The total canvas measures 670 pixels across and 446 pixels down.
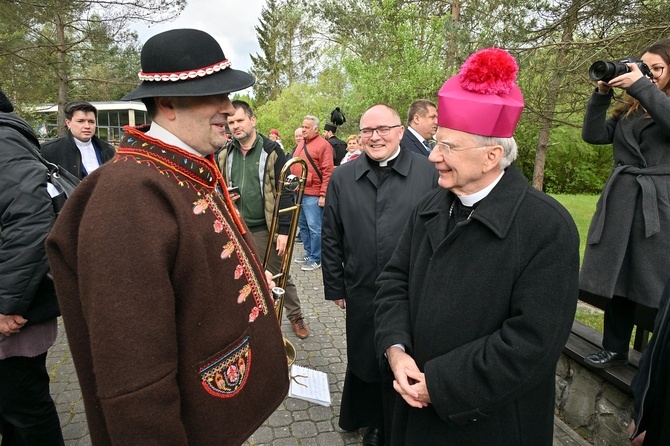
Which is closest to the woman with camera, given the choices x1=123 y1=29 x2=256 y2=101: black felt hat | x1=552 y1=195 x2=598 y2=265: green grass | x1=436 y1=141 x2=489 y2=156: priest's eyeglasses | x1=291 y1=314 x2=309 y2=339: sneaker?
x1=436 y1=141 x2=489 y2=156: priest's eyeglasses

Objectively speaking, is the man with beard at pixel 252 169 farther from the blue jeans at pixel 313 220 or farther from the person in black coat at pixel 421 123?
the blue jeans at pixel 313 220

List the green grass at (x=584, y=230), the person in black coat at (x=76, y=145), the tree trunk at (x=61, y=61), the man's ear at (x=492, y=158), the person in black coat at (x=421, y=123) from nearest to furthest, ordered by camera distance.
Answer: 1. the man's ear at (x=492, y=158)
2. the green grass at (x=584, y=230)
3. the person in black coat at (x=421, y=123)
4. the person in black coat at (x=76, y=145)
5. the tree trunk at (x=61, y=61)

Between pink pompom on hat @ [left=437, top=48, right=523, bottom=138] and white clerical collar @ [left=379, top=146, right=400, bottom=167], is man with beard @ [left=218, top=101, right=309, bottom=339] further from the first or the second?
pink pompom on hat @ [left=437, top=48, right=523, bottom=138]

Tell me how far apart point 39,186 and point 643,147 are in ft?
11.8

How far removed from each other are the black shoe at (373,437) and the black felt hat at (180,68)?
265cm

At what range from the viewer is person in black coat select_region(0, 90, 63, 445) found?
228 centimetres

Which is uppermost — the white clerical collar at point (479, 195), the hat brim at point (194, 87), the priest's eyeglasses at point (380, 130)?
the hat brim at point (194, 87)

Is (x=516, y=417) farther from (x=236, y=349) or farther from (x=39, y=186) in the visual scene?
(x=39, y=186)

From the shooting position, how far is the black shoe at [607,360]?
9.48ft

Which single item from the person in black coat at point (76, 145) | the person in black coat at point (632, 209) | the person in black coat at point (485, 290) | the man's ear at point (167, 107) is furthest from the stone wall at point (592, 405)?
the person in black coat at point (76, 145)

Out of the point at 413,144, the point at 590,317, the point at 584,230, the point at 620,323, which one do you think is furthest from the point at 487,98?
the point at 584,230

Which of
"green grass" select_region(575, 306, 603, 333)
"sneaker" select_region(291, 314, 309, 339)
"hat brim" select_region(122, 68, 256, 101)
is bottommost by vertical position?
"sneaker" select_region(291, 314, 309, 339)

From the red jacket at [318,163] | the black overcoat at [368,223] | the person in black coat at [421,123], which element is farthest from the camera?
the red jacket at [318,163]

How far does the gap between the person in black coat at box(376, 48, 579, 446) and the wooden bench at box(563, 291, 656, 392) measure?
1.21 meters
